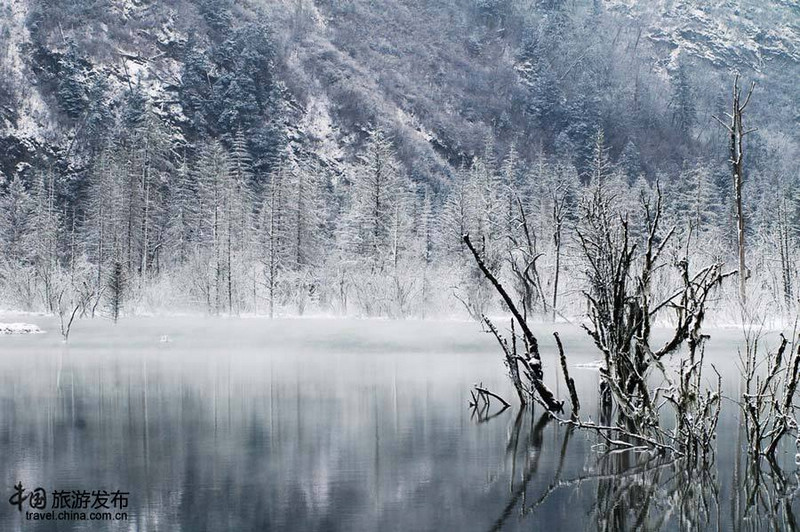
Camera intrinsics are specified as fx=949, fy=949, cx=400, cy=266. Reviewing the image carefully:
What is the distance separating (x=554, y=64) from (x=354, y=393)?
12478 cm

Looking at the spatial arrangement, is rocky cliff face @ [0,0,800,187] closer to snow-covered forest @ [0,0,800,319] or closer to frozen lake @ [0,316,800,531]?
snow-covered forest @ [0,0,800,319]

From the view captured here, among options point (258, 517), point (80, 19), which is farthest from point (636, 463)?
point (80, 19)

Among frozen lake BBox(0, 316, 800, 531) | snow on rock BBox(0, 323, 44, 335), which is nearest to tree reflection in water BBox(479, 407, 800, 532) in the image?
frozen lake BBox(0, 316, 800, 531)

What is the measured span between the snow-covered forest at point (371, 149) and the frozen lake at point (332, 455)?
2467 millimetres

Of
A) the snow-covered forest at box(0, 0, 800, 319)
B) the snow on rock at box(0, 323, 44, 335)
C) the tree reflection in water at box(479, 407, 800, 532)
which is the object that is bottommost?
the tree reflection in water at box(479, 407, 800, 532)

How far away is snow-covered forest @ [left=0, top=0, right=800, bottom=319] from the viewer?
40.2 meters

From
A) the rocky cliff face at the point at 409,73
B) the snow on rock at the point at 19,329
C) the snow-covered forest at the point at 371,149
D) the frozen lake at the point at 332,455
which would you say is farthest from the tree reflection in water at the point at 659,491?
the rocky cliff face at the point at 409,73

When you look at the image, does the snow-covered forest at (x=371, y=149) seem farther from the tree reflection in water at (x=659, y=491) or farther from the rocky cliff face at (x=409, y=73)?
the tree reflection in water at (x=659, y=491)

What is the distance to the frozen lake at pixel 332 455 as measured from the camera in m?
7.80

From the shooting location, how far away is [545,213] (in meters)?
64.8

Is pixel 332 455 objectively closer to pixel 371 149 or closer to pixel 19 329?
pixel 19 329

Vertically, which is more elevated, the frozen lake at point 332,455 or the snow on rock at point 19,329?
the snow on rock at point 19,329

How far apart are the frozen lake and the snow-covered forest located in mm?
2467

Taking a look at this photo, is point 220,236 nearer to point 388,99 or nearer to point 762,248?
point 762,248
